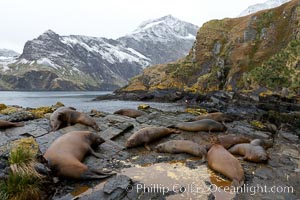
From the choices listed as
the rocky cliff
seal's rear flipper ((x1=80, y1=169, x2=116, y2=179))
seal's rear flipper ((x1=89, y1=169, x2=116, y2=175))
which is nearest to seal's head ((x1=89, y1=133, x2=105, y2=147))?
seal's rear flipper ((x1=89, y1=169, x2=116, y2=175))

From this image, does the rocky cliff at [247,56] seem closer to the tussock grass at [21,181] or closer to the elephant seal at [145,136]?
the elephant seal at [145,136]

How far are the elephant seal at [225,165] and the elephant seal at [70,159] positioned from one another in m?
4.19

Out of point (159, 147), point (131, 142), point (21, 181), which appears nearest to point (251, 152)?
point (159, 147)

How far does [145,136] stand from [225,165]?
4.83 meters

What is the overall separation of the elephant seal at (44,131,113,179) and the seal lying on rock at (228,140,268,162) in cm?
634

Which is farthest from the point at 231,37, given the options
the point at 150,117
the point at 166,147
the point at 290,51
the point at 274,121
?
the point at 166,147

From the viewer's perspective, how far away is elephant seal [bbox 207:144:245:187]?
1000 centimetres

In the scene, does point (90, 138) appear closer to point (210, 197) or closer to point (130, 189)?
point (130, 189)

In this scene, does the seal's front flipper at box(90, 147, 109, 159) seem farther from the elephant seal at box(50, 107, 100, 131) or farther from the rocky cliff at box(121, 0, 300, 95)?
the rocky cliff at box(121, 0, 300, 95)

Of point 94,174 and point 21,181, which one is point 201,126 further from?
point 21,181

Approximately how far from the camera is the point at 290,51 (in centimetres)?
5794

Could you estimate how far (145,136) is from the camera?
14.3 metres

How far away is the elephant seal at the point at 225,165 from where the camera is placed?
10.0m

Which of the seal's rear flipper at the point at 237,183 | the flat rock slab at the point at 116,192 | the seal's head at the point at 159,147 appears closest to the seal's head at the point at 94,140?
the seal's head at the point at 159,147
